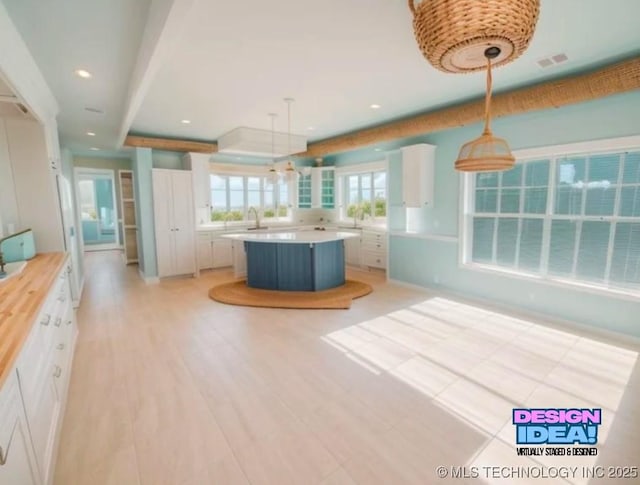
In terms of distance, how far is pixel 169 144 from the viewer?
572 centimetres

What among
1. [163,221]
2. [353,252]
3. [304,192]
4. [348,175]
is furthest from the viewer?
[304,192]

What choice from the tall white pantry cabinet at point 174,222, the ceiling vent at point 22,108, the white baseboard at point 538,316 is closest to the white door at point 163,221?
the tall white pantry cabinet at point 174,222

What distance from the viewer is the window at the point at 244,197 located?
718 centimetres

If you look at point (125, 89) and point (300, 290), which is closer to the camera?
point (125, 89)

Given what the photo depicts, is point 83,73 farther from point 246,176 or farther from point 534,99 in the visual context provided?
point 534,99

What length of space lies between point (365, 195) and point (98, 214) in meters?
8.30

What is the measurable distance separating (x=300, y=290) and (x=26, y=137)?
3.81 metres

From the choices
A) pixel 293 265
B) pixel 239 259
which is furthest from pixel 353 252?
pixel 239 259

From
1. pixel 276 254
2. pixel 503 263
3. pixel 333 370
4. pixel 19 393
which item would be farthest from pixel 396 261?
pixel 19 393

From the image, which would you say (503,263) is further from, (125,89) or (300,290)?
(125,89)

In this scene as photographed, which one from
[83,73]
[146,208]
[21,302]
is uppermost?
[83,73]

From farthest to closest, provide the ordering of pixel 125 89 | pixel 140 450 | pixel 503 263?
pixel 503 263 < pixel 125 89 < pixel 140 450

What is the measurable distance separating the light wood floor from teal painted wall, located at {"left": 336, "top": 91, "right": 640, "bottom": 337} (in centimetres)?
34

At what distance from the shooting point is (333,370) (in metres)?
2.78
